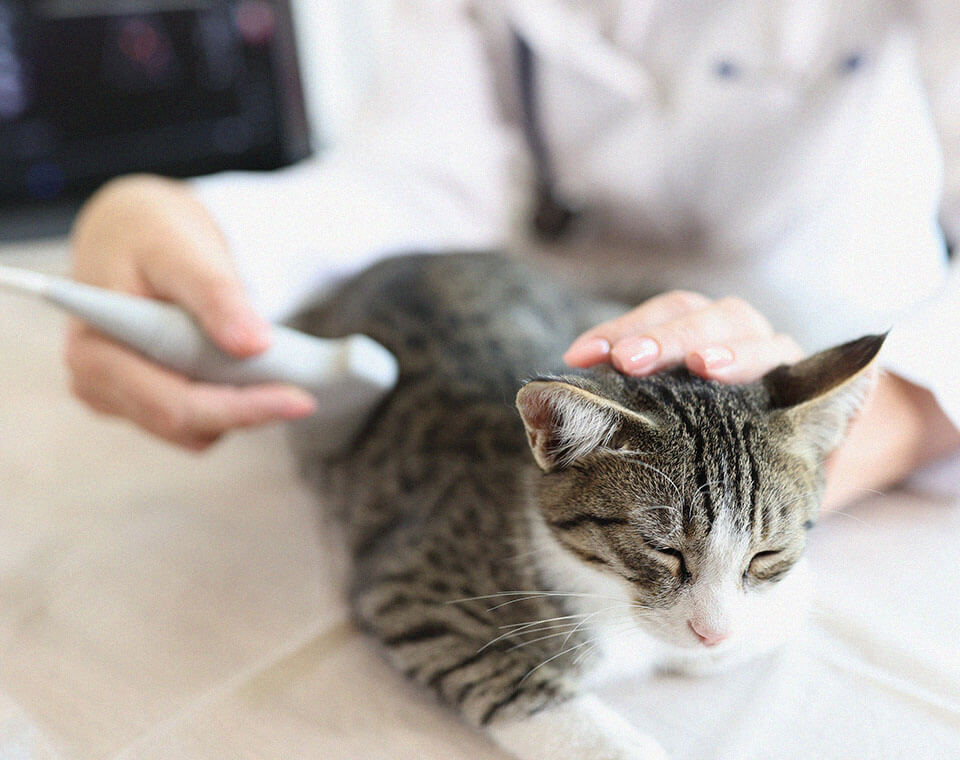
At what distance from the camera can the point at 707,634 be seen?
0.70 metres

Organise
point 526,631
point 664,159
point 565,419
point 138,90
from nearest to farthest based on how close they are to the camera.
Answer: point 565,419 < point 526,631 < point 664,159 < point 138,90

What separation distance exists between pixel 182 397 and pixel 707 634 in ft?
2.07

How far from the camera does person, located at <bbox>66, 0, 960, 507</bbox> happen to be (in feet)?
2.96

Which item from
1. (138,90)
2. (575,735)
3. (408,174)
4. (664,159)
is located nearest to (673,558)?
(575,735)

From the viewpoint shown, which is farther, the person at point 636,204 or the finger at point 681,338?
the person at point 636,204

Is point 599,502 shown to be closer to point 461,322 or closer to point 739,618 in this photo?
point 739,618

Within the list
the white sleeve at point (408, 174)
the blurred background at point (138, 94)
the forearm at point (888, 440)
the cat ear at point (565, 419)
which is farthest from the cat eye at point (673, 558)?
the blurred background at point (138, 94)

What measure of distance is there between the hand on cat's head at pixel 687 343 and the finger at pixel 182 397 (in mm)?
364

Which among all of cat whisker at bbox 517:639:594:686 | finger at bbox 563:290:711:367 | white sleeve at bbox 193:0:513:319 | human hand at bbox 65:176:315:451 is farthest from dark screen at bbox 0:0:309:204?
cat whisker at bbox 517:639:594:686

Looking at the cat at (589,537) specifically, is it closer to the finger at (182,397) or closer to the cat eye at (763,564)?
the cat eye at (763,564)

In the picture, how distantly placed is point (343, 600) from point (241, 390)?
276mm

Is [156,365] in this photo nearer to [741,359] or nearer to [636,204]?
[741,359]

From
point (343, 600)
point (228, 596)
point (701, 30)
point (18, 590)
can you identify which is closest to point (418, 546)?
point (343, 600)

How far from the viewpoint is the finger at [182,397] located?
3.01 feet
